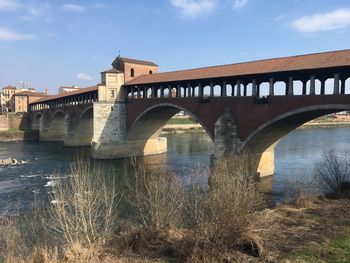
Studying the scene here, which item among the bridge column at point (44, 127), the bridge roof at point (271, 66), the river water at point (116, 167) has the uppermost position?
the bridge roof at point (271, 66)

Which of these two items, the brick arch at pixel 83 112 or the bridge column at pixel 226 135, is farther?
the brick arch at pixel 83 112

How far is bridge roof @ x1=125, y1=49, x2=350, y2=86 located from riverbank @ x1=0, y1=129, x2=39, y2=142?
4341cm

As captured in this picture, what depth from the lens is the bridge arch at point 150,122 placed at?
42.3 meters

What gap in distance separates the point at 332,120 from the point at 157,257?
4493 inches

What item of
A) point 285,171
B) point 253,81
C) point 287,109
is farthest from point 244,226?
point 285,171

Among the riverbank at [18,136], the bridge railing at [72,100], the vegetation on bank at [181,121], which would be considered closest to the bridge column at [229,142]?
the bridge railing at [72,100]

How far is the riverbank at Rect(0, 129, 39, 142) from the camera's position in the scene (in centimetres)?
7084

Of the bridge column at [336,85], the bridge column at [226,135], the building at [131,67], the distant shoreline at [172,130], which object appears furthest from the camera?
the distant shoreline at [172,130]

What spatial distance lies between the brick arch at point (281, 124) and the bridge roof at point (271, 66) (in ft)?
8.20

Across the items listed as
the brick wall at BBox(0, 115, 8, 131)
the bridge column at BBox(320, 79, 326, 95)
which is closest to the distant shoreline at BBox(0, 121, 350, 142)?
the brick wall at BBox(0, 115, 8, 131)

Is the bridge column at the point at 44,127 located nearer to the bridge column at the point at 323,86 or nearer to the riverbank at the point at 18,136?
the riverbank at the point at 18,136

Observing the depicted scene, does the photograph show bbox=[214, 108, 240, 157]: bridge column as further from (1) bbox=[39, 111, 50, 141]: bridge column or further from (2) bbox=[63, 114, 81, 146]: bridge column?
(1) bbox=[39, 111, 50, 141]: bridge column

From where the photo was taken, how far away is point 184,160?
4197 cm

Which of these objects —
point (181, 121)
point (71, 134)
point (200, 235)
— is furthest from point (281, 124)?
point (181, 121)
